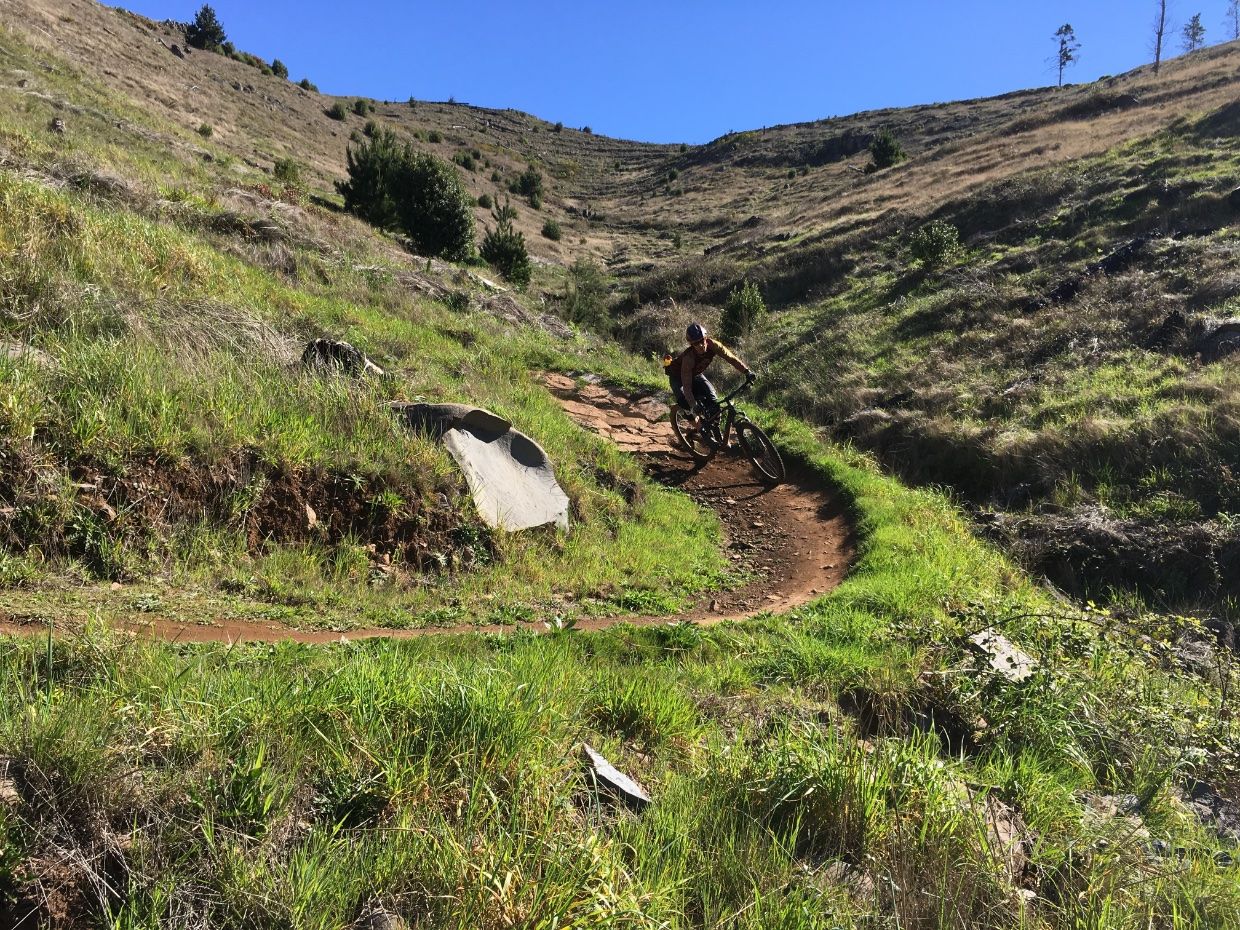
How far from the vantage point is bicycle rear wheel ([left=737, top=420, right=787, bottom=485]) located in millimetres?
10461

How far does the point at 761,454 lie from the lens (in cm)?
1063

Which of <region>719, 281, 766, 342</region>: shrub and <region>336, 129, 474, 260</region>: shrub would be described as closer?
<region>719, 281, 766, 342</region>: shrub

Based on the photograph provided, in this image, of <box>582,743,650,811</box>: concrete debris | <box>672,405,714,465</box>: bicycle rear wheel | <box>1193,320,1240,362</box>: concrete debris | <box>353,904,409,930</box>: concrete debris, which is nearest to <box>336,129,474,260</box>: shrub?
<box>672,405,714,465</box>: bicycle rear wheel

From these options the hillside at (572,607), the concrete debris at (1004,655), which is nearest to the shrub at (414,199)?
the hillside at (572,607)

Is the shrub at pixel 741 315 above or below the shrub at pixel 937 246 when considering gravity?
below

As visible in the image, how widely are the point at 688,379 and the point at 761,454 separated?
170cm

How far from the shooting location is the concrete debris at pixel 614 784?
8.69 ft

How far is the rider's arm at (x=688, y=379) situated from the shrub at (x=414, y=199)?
15951 millimetres

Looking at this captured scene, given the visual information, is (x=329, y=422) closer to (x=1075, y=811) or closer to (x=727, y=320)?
(x=1075, y=811)

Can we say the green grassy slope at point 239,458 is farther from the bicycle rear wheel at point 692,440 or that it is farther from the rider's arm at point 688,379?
the bicycle rear wheel at point 692,440

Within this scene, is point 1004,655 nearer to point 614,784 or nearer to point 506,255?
point 614,784

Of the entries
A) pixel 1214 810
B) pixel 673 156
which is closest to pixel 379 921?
pixel 1214 810

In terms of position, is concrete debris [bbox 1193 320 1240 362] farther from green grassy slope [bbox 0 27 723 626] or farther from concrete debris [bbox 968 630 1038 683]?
concrete debris [bbox 968 630 1038 683]

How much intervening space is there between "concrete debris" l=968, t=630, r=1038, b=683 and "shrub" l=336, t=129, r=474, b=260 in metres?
22.2
